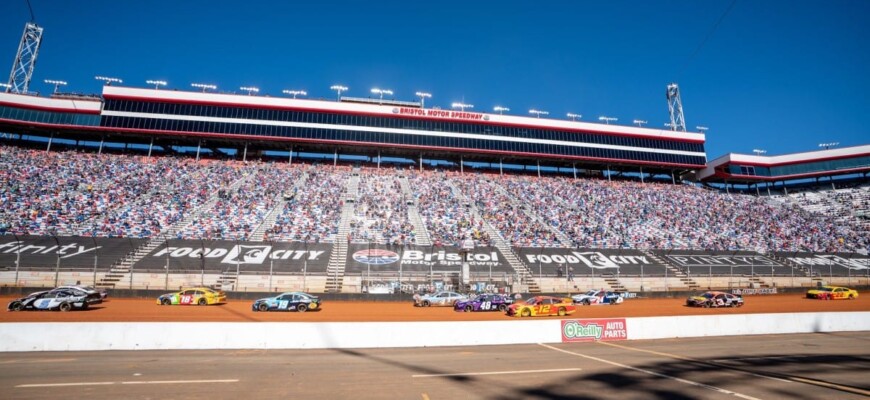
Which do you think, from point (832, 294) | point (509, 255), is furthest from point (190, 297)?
point (832, 294)

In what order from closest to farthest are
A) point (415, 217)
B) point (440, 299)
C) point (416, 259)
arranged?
point (440, 299) < point (416, 259) < point (415, 217)

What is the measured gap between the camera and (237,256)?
3359 cm

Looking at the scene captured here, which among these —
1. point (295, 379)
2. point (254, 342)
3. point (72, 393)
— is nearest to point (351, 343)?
point (254, 342)

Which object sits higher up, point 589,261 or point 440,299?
point 589,261

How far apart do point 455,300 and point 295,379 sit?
19372 mm

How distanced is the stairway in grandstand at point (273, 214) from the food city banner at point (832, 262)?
5374 centimetres

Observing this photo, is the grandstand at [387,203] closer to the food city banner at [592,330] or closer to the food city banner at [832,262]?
the food city banner at [832,262]

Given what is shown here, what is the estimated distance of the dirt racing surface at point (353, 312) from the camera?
68.6ft

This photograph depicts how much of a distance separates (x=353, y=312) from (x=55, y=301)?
53.6 ft

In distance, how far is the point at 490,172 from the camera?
62.9 meters

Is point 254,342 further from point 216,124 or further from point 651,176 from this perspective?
point 651,176

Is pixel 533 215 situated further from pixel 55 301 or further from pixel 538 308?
pixel 55 301

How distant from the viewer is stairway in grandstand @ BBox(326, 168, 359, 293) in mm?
32375

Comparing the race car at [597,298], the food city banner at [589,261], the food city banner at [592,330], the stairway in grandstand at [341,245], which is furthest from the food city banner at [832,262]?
the stairway in grandstand at [341,245]
